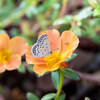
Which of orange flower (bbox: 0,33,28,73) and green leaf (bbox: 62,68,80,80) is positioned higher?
orange flower (bbox: 0,33,28,73)

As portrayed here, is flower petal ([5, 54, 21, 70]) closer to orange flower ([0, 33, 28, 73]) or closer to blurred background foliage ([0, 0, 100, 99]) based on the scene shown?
orange flower ([0, 33, 28, 73])

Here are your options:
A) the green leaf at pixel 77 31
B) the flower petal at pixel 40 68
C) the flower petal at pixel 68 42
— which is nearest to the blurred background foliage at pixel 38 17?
the green leaf at pixel 77 31

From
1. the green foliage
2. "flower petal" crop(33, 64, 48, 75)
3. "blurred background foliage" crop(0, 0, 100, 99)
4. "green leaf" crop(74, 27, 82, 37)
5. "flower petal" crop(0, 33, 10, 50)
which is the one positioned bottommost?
"blurred background foliage" crop(0, 0, 100, 99)

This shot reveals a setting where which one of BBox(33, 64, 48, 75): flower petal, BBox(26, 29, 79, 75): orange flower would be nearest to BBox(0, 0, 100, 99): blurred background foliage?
BBox(26, 29, 79, 75): orange flower

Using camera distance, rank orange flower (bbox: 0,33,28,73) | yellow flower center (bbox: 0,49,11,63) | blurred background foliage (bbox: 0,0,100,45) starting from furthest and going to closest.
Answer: blurred background foliage (bbox: 0,0,100,45) → yellow flower center (bbox: 0,49,11,63) → orange flower (bbox: 0,33,28,73)

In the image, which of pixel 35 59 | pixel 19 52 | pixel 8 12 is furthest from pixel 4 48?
pixel 8 12

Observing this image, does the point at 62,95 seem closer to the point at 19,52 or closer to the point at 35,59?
the point at 35,59

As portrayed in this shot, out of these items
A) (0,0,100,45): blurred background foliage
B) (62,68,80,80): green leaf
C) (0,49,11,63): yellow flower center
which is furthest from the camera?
(0,0,100,45): blurred background foliage
